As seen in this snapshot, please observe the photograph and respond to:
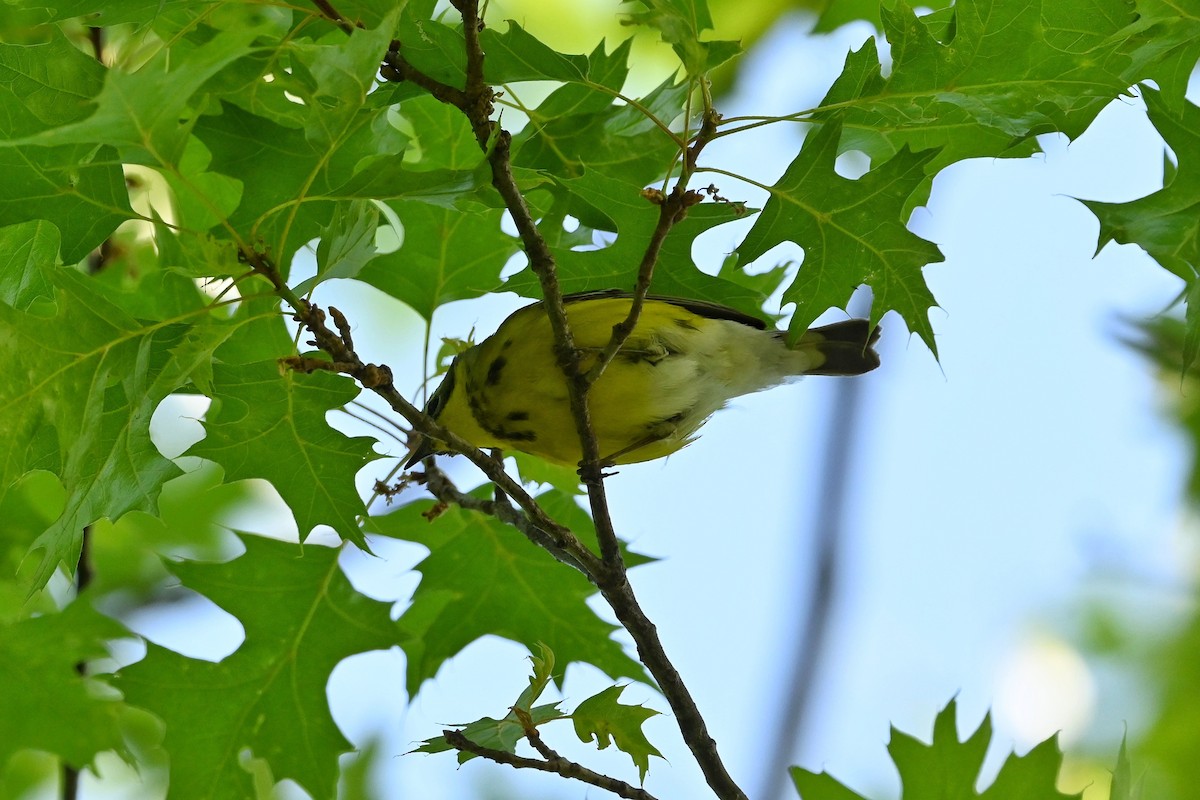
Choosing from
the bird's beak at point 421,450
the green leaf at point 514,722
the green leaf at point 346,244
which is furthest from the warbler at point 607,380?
the green leaf at point 514,722

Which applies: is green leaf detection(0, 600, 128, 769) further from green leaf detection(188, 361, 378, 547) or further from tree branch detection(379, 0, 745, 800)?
tree branch detection(379, 0, 745, 800)

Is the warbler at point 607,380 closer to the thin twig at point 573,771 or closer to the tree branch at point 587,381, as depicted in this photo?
the tree branch at point 587,381

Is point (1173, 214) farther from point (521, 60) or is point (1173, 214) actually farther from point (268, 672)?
point (268, 672)

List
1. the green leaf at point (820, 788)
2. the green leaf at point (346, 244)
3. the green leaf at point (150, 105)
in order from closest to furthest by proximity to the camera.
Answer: the green leaf at point (150, 105)
the green leaf at point (346, 244)
the green leaf at point (820, 788)

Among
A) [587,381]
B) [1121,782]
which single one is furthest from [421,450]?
[1121,782]

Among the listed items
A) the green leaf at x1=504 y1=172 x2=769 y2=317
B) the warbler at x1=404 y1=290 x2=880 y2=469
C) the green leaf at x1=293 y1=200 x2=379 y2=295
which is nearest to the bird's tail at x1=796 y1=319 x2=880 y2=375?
the warbler at x1=404 y1=290 x2=880 y2=469

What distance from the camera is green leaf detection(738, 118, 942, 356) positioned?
2.70 m

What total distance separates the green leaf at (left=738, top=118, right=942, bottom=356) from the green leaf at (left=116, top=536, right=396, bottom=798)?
1.68 metres

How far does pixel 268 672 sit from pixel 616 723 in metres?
1.49

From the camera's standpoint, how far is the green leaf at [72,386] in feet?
8.47

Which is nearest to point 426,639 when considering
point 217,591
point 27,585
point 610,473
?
point 217,591

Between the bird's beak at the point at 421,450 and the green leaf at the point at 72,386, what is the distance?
1.01 meters

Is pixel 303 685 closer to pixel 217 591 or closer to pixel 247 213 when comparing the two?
pixel 217 591

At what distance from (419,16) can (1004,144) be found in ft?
4.89
